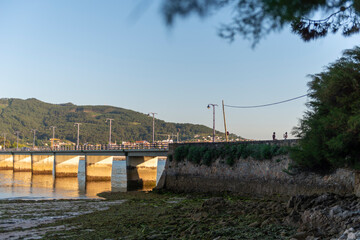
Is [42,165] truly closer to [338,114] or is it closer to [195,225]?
[195,225]

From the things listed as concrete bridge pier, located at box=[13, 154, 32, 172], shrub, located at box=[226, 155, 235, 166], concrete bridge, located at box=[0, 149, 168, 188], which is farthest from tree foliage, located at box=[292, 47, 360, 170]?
concrete bridge pier, located at box=[13, 154, 32, 172]

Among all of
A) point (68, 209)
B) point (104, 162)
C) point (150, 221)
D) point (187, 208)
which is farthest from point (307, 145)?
point (104, 162)

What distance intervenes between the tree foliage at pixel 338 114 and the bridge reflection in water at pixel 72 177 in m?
25.1

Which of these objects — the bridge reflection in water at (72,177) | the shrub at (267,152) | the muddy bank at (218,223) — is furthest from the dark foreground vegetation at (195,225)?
the bridge reflection in water at (72,177)

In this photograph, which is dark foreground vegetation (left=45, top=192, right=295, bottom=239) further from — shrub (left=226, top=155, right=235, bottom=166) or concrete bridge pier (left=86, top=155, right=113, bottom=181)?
concrete bridge pier (left=86, top=155, right=113, bottom=181)

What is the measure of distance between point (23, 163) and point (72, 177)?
95.7 ft

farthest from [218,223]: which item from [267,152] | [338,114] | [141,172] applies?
[141,172]

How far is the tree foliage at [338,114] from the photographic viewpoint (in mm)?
15375

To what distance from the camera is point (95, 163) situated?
65.1 metres

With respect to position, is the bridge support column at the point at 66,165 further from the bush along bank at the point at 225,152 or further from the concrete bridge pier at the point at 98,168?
the bush along bank at the point at 225,152

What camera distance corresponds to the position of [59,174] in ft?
243

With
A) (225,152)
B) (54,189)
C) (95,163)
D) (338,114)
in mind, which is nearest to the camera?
(338,114)

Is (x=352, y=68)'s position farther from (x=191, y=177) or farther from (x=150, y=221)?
(x=191, y=177)

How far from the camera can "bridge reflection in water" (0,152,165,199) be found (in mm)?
43562
